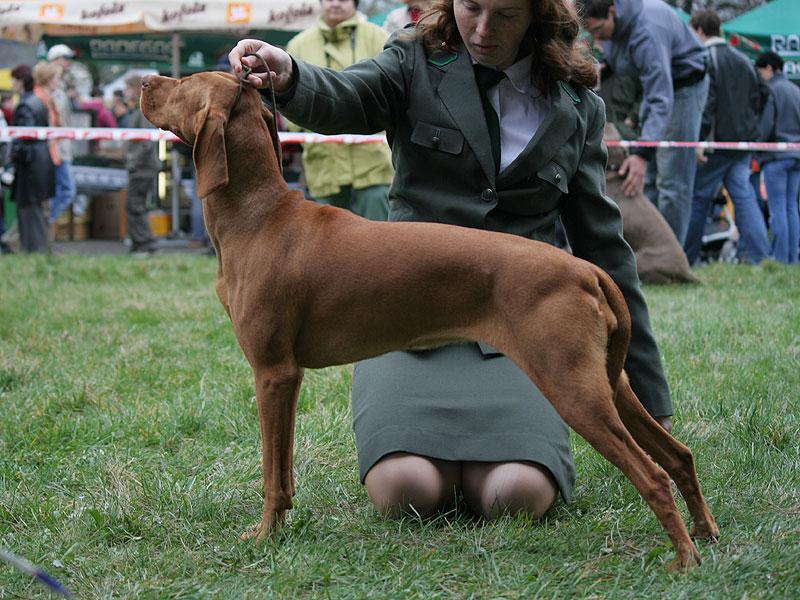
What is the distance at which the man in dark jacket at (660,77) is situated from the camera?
7.76m

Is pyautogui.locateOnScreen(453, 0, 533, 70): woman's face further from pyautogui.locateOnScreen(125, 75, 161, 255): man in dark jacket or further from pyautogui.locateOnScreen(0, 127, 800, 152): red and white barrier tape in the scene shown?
pyautogui.locateOnScreen(125, 75, 161, 255): man in dark jacket

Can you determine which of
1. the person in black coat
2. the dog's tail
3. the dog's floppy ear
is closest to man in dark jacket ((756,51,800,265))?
the person in black coat

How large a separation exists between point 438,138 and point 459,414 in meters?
0.96

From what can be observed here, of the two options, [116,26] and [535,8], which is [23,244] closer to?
[116,26]

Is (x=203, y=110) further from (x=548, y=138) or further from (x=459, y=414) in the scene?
(x=459, y=414)

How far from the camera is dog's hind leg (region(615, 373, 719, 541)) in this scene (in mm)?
2900

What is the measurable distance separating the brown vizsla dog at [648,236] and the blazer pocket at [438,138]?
5114 mm

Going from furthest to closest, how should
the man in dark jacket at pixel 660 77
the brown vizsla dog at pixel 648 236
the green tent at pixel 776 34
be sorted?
the green tent at pixel 776 34 → the brown vizsla dog at pixel 648 236 → the man in dark jacket at pixel 660 77

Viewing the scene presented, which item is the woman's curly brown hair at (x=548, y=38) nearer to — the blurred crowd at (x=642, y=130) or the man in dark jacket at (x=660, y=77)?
the blurred crowd at (x=642, y=130)

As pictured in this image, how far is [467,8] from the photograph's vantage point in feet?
10.4

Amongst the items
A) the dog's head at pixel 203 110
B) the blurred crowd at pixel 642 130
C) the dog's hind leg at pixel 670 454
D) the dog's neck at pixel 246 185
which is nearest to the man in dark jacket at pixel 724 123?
the blurred crowd at pixel 642 130

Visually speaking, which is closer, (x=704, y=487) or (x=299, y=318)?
(x=299, y=318)

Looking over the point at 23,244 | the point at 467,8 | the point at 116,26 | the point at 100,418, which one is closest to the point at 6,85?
the point at 116,26

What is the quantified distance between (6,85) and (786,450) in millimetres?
17780
